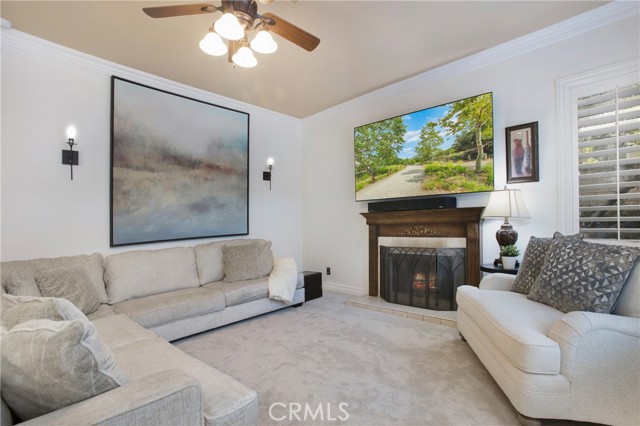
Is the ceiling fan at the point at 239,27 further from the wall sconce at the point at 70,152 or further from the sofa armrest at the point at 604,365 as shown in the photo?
the sofa armrest at the point at 604,365

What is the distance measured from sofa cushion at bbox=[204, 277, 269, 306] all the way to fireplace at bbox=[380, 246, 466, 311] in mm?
1475

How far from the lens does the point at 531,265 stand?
2.31 m

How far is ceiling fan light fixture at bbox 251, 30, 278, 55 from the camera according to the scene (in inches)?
75.1

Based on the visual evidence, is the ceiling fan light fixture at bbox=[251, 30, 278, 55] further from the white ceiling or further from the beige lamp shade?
the beige lamp shade

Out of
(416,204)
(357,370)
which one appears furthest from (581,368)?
(416,204)

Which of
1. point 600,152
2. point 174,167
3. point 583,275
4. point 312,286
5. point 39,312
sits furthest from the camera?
point 312,286

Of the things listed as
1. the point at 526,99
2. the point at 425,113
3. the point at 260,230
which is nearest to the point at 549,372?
the point at 526,99

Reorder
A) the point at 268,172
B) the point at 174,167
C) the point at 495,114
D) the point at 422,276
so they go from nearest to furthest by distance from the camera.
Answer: the point at 495,114 → the point at 422,276 → the point at 174,167 → the point at 268,172

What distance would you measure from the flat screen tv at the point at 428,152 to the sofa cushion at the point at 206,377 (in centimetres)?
287

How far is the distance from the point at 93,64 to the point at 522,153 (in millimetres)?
4238

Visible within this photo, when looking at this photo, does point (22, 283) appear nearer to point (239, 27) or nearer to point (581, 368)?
point (239, 27)

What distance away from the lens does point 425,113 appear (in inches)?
140

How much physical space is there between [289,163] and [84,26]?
115 inches

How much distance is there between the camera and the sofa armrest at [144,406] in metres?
0.85
